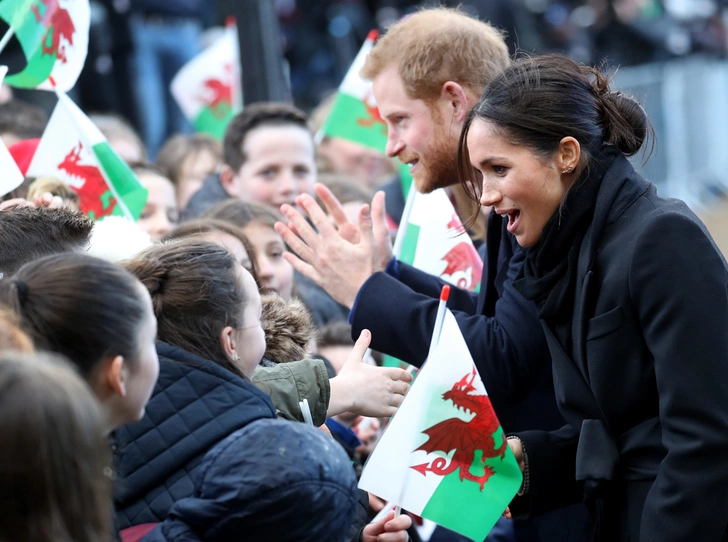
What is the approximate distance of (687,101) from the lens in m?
11.9

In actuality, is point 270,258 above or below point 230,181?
below

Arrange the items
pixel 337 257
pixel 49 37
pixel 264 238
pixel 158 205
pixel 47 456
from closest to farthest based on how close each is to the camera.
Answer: pixel 47 456 < pixel 337 257 < pixel 49 37 < pixel 264 238 < pixel 158 205

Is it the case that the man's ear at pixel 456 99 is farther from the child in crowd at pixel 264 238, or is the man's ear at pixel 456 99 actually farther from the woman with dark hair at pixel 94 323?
the woman with dark hair at pixel 94 323

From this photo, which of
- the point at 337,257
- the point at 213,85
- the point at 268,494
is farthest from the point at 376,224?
the point at 213,85

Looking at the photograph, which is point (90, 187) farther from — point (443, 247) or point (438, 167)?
point (438, 167)

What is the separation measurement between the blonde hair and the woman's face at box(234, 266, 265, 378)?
1.17 metres

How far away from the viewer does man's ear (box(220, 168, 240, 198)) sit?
5.41m

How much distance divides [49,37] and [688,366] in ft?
8.93

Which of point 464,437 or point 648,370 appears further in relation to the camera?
point 464,437

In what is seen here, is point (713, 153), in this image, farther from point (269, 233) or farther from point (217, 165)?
point (269, 233)

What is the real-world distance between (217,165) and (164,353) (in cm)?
432

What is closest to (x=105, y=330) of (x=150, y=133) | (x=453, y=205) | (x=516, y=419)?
(x=516, y=419)

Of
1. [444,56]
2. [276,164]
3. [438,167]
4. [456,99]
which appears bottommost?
[276,164]

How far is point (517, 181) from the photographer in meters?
2.62
